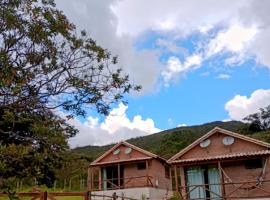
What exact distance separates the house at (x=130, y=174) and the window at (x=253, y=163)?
702cm

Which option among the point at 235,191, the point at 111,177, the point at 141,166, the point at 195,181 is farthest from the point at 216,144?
the point at 111,177

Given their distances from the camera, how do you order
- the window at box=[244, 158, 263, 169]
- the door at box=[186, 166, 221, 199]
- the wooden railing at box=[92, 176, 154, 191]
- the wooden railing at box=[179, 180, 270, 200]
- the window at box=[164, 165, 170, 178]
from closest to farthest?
the wooden railing at box=[179, 180, 270, 200] → the window at box=[244, 158, 263, 169] → the door at box=[186, 166, 221, 199] → the wooden railing at box=[92, 176, 154, 191] → the window at box=[164, 165, 170, 178]

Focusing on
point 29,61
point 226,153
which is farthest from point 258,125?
point 29,61

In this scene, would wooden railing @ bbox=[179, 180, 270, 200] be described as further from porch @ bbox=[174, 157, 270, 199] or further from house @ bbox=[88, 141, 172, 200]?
house @ bbox=[88, 141, 172, 200]

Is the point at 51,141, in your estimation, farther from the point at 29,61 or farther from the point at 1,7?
the point at 1,7

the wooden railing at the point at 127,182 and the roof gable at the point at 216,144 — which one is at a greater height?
the roof gable at the point at 216,144

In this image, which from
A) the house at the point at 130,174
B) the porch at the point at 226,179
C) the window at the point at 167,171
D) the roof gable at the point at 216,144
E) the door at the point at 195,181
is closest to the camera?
the porch at the point at 226,179

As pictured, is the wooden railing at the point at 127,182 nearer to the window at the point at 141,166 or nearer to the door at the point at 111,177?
the door at the point at 111,177

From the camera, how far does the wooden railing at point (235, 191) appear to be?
20.4 meters

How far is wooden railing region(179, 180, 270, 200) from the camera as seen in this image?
20422 mm

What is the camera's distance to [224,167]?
22375mm

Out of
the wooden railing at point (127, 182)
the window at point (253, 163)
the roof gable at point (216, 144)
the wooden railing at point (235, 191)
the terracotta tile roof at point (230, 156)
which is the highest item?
the roof gable at point (216, 144)

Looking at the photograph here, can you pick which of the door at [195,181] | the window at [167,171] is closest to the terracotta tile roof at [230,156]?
the door at [195,181]

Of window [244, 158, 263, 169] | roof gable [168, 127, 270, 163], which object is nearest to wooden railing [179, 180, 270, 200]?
window [244, 158, 263, 169]
